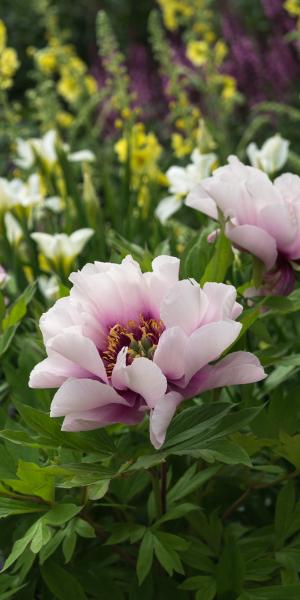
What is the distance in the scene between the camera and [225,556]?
651 mm

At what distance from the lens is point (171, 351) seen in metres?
0.56

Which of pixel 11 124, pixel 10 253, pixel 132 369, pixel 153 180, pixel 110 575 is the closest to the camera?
pixel 132 369

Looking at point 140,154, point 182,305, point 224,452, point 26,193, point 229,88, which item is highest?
point 182,305

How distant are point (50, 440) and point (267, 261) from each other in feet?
0.76

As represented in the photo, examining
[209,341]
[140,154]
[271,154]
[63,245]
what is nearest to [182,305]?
[209,341]

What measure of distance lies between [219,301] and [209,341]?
0.04m

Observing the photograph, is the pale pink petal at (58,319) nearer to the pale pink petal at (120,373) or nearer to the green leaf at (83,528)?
the pale pink petal at (120,373)

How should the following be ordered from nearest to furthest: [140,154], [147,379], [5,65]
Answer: [147,379]
[140,154]
[5,65]

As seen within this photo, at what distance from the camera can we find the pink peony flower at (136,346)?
22.1 inches

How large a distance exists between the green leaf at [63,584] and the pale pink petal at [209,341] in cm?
21

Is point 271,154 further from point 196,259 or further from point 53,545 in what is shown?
point 53,545

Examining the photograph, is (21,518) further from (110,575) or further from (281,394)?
(281,394)

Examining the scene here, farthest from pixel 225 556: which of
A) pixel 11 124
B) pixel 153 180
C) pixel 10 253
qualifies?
pixel 11 124

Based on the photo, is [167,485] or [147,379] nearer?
[147,379]
